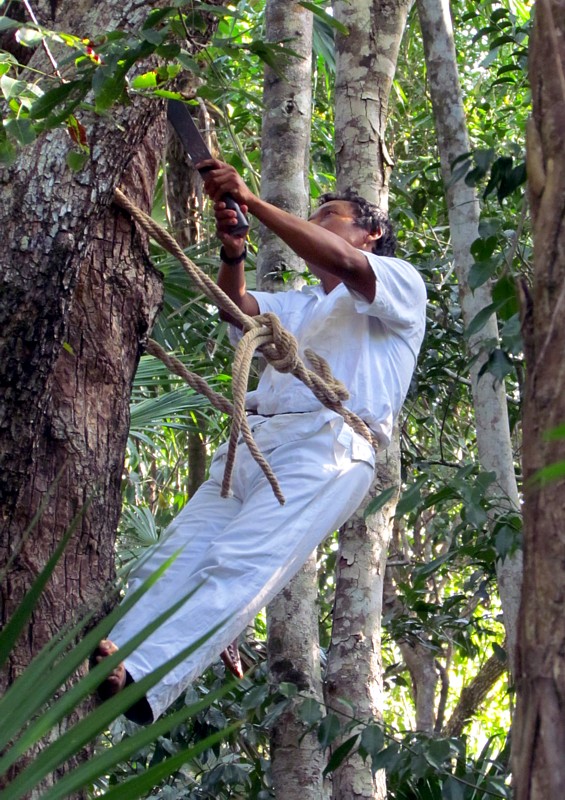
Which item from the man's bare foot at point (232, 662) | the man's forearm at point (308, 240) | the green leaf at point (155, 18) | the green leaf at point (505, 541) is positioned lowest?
the man's bare foot at point (232, 662)

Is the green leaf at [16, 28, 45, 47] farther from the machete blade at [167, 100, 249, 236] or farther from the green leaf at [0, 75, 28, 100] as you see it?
the machete blade at [167, 100, 249, 236]

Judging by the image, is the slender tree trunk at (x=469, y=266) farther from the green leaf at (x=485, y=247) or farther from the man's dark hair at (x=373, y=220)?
the green leaf at (x=485, y=247)

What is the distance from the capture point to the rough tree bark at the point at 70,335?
5.53ft

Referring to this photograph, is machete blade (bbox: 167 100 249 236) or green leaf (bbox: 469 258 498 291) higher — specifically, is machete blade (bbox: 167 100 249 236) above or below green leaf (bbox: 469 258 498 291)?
above

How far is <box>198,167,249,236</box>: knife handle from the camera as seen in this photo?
2.28 m

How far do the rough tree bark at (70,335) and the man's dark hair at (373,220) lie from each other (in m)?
1.11

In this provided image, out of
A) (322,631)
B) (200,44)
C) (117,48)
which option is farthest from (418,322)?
(322,631)

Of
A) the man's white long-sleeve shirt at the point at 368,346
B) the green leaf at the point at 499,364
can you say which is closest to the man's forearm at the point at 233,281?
the man's white long-sleeve shirt at the point at 368,346

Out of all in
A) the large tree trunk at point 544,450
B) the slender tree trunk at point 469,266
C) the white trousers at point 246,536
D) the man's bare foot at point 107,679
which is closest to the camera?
the large tree trunk at point 544,450

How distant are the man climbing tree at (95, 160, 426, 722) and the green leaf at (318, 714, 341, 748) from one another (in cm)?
62

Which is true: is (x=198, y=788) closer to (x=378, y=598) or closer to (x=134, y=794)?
(x=378, y=598)

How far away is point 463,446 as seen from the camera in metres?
5.67

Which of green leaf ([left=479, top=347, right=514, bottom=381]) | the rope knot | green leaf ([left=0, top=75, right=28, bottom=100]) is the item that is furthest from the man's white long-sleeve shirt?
green leaf ([left=0, top=75, right=28, bottom=100])

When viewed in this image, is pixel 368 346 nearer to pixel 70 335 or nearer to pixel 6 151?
pixel 70 335
